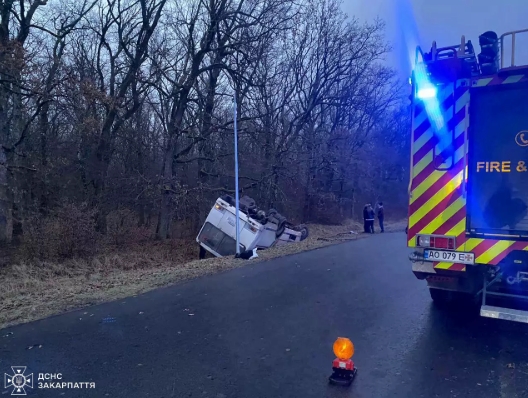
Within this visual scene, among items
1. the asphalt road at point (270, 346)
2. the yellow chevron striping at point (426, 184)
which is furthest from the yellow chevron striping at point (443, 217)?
the asphalt road at point (270, 346)

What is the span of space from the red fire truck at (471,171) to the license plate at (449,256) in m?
0.01

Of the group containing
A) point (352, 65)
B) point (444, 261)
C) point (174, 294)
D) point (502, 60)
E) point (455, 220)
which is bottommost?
point (174, 294)

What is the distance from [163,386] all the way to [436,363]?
276 centimetres

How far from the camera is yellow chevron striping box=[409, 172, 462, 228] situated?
5165 millimetres

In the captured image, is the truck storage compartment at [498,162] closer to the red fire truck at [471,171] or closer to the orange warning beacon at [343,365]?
the red fire truck at [471,171]

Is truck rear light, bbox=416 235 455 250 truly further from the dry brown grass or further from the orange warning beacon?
the dry brown grass

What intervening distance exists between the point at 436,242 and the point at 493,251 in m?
0.62

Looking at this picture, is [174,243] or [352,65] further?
[352,65]

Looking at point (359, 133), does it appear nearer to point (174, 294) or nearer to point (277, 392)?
point (174, 294)

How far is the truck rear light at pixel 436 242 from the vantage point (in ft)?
16.7

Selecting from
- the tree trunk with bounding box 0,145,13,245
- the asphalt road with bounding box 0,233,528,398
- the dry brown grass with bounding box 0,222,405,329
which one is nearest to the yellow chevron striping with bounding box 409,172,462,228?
the asphalt road with bounding box 0,233,528,398

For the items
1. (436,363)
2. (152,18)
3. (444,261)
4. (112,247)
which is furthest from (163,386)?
(152,18)

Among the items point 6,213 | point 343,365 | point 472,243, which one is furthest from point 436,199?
point 6,213

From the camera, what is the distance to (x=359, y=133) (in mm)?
31547
